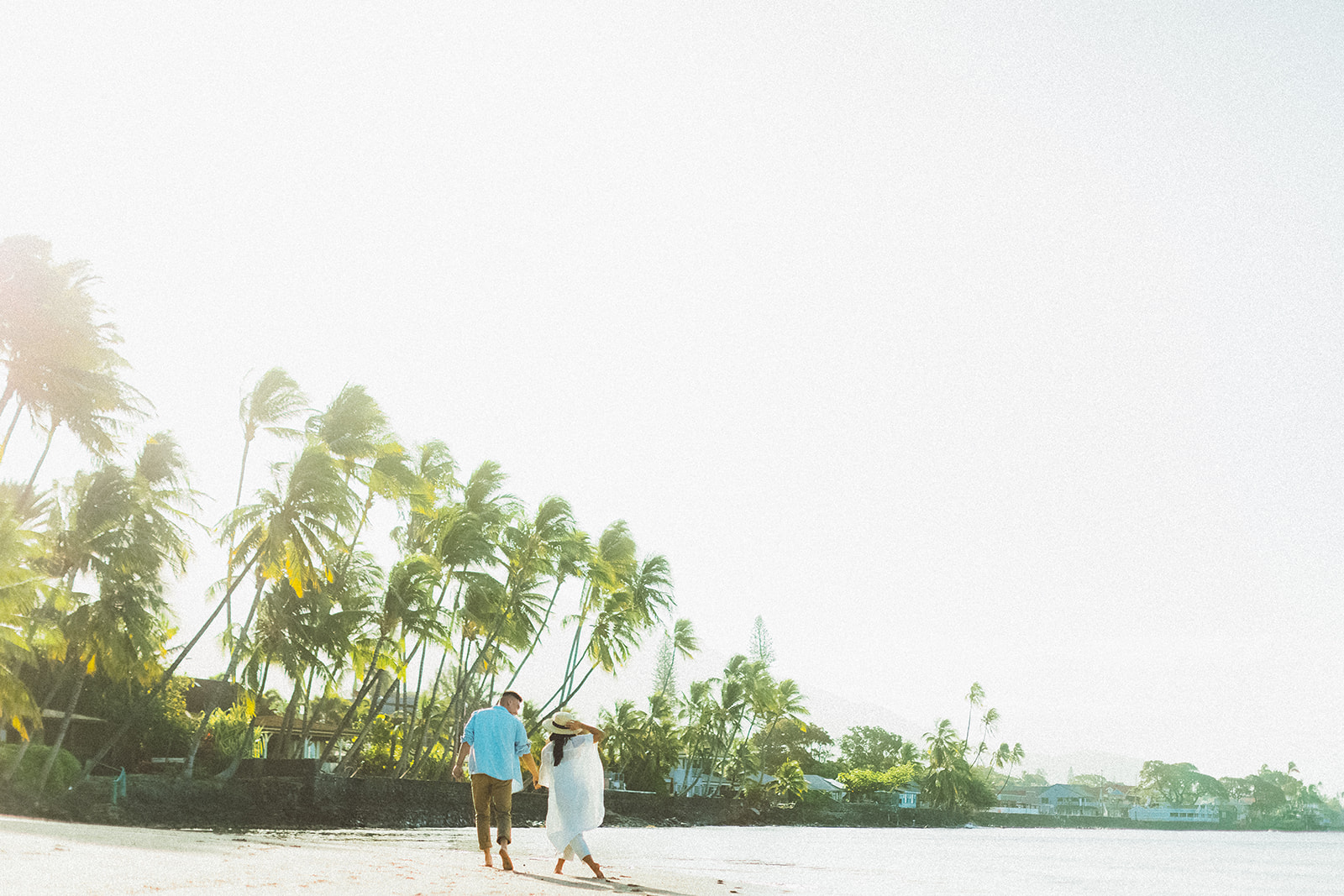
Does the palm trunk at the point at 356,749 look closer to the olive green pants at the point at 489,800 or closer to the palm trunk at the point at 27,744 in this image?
the palm trunk at the point at 27,744

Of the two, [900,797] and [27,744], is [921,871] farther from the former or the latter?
[900,797]

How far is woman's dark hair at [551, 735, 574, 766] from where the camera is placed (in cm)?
809

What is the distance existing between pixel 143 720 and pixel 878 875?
1934 centimetres

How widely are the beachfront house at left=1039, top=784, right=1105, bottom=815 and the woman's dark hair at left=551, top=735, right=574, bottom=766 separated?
115231 millimetres

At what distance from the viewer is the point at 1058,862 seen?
1977 cm

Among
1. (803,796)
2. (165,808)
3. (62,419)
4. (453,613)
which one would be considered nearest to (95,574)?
(62,419)

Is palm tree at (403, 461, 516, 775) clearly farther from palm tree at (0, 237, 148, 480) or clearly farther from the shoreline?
palm tree at (0, 237, 148, 480)

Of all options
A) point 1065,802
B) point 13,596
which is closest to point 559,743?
point 13,596

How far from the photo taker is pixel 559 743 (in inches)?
322

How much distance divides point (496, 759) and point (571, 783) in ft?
2.19

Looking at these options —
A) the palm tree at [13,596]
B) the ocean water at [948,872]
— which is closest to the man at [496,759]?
the ocean water at [948,872]

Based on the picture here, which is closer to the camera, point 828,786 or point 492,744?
point 492,744

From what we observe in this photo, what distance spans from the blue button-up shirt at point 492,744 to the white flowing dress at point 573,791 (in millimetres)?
318

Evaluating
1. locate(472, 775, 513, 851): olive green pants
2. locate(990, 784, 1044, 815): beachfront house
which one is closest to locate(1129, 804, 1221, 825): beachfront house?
locate(990, 784, 1044, 815): beachfront house
